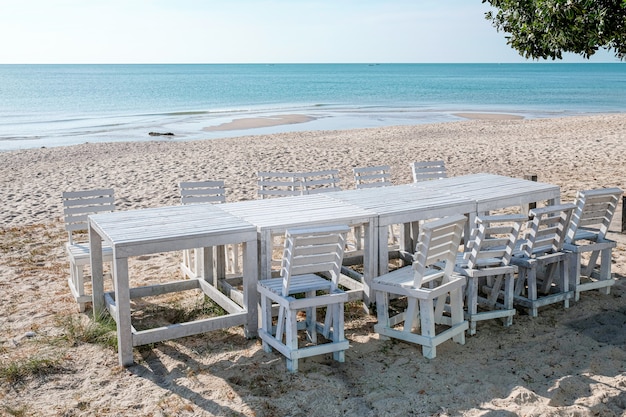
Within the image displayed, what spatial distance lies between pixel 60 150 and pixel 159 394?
15130 millimetres

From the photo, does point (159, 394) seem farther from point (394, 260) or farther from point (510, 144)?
point (510, 144)

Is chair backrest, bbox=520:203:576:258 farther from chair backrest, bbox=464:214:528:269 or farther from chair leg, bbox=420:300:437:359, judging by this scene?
chair leg, bbox=420:300:437:359

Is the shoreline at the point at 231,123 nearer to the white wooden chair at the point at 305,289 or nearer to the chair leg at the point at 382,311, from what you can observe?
the chair leg at the point at 382,311

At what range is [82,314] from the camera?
5684 mm

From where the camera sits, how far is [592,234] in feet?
19.8

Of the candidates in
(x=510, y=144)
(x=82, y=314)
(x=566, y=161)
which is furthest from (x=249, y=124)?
(x=82, y=314)

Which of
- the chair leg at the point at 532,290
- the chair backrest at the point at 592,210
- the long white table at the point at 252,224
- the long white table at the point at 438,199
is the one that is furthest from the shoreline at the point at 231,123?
the chair leg at the point at 532,290

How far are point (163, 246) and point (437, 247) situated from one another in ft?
6.12

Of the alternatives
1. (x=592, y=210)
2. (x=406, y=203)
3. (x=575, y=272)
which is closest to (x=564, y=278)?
(x=575, y=272)

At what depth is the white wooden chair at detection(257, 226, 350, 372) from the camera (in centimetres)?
442

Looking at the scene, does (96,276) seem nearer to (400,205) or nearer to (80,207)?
(80,207)

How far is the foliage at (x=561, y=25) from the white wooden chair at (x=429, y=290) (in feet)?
8.19

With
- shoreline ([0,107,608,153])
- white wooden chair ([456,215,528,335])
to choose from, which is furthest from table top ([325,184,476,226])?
shoreline ([0,107,608,153])

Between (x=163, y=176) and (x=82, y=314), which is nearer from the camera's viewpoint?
(x=82, y=314)
